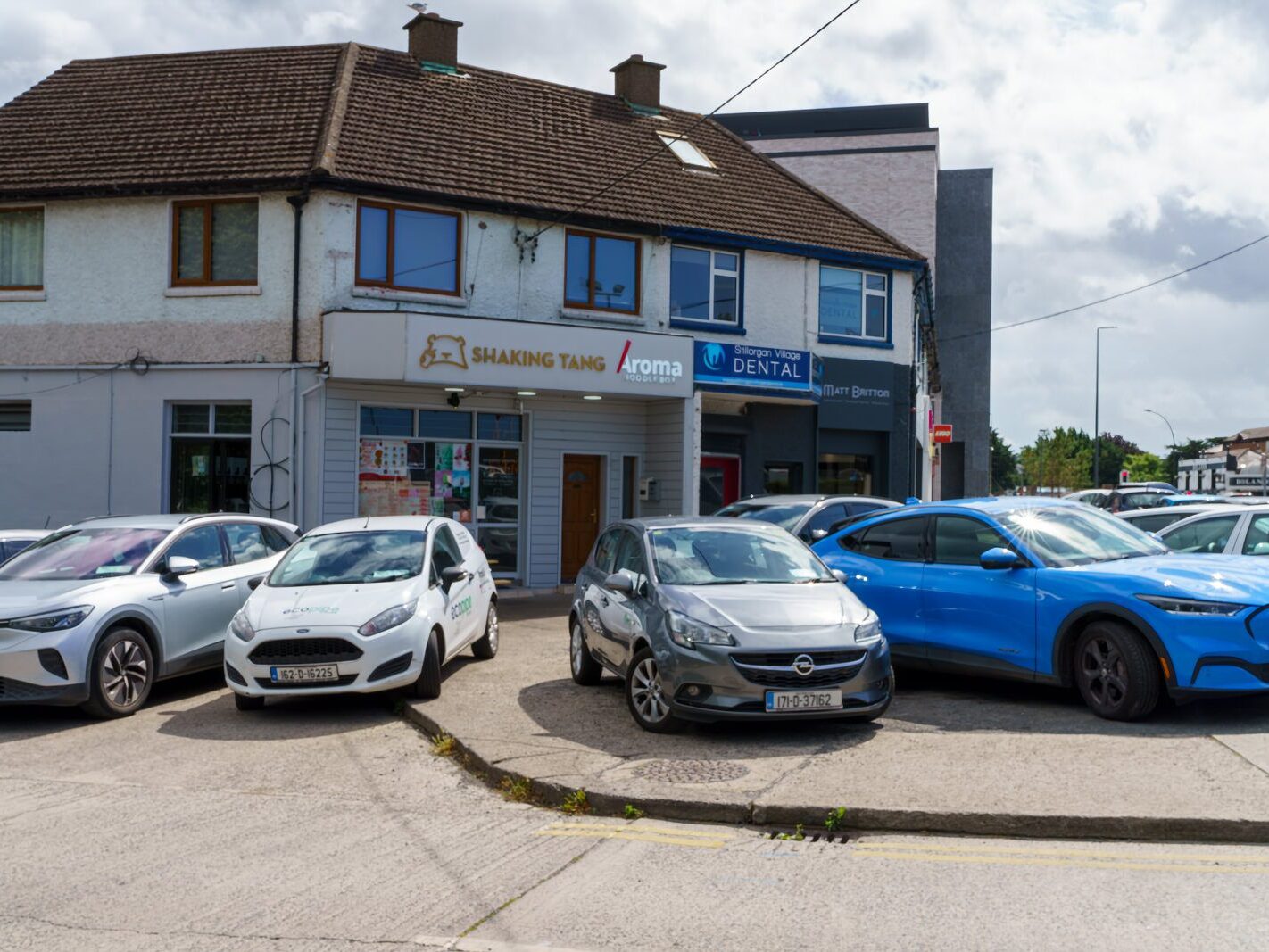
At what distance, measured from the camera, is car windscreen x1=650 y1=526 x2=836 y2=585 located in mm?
8977

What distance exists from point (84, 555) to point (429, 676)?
3.45 m

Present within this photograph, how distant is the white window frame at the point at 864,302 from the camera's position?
22.2 meters

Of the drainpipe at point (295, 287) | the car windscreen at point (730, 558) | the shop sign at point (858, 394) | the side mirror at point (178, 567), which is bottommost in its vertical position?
the side mirror at point (178, 567)

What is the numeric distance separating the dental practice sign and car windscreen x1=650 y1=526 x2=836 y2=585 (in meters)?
10.2

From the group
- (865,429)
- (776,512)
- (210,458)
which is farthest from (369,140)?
(865,429)

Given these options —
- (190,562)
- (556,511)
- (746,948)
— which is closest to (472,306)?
(556,511)

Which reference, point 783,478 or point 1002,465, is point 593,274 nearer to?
point 783,478

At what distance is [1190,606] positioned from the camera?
7957 mm

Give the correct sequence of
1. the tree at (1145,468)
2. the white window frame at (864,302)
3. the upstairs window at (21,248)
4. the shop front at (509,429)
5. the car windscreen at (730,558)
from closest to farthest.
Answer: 1. the car windscreen at (730,558)
2. the shop front at (509,429)
3. the upstairs window at (21,248)
4. the white window frame at (864,302)
5. the tree at (1145,468)

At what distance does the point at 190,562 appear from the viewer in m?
10.3

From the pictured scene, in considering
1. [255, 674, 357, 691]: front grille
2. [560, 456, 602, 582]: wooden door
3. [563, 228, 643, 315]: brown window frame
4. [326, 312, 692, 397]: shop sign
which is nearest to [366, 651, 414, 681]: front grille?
[255, 674, 357, 691]: front grille

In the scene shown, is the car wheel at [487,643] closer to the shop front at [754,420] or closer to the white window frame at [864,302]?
the shop front at [754,420]

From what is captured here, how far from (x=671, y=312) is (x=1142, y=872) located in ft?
52.2

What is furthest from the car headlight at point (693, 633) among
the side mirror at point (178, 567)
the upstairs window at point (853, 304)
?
the upstairs window at point (853, 304)
